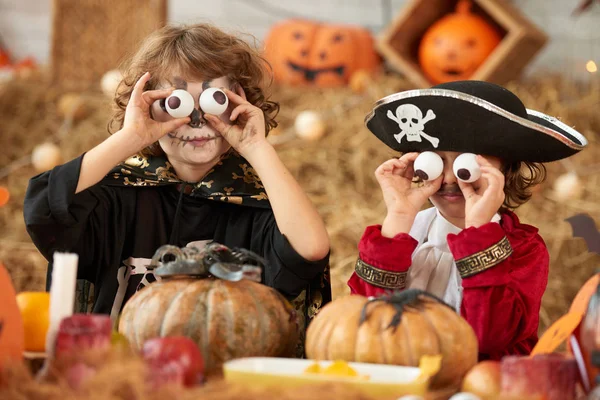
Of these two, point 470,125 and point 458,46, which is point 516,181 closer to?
point 470,125

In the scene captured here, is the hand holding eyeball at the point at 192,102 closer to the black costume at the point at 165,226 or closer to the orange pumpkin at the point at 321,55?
the black costume at the point at 165,226

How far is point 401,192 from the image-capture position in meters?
1.84

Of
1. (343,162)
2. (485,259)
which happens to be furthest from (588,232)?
(343,162)

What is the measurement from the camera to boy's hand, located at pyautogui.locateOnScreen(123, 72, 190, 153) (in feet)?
6.01

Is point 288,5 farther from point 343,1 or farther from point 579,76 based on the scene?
point 579,76

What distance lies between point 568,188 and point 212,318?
2679 millimetres

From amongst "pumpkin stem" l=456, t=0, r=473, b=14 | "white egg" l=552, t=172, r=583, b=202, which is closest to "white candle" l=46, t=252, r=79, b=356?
"white egg" l=552, t=172, r=583, b=202

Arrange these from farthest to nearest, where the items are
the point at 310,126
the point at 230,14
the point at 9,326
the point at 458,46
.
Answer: the point at 230,14, the point at 458,46, the point at 310,126, the point at 9,326

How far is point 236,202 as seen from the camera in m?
1.98

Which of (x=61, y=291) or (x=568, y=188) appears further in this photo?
(x=568, y=188)

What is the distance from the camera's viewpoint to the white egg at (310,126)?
3955 mm

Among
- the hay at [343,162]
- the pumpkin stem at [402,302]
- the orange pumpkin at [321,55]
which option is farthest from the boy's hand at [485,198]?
the orange pumpkin at [321,55]

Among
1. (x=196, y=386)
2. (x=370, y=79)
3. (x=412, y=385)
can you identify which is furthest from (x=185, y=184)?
(x=370, y=79)

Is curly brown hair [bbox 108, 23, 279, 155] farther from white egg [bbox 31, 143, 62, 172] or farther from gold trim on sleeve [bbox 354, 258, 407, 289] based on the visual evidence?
white egg [bbox 31, 143, 62, 172]
